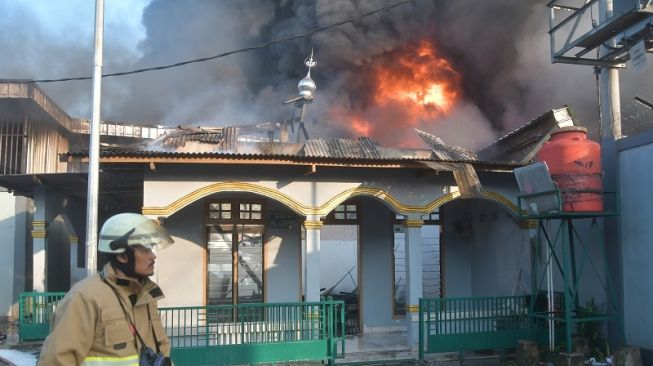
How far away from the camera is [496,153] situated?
13.3m

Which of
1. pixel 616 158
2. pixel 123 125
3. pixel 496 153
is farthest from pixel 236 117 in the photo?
pixel 616 158

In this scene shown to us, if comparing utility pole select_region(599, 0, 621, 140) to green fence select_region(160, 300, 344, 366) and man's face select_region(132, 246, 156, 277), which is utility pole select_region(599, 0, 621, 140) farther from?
man's face select_region(132, 246, 156, 277)

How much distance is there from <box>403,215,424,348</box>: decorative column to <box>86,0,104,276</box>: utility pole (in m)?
5.33

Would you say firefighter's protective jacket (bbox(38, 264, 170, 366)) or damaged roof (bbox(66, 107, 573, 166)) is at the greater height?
damaged roof (bbox(66, 107, 573, 166))

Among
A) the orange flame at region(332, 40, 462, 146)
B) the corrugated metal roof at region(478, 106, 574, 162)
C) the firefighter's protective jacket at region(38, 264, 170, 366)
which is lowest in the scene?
the firefighter's protective jacket at region(38, 264, 170, 366)

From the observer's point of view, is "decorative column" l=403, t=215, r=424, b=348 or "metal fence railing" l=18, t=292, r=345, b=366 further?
"decorative column" l=403, t=215, r=424, b=348

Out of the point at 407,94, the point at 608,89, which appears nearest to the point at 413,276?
the point at 608,89

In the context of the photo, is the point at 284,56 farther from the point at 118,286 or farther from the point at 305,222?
the point at 118,286

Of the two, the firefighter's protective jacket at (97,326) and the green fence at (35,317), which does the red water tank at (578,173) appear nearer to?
the firefighter's protective jacket at (97,326)

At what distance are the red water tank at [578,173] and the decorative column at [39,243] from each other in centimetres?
1077

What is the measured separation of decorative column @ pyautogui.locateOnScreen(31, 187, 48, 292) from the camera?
12.2m

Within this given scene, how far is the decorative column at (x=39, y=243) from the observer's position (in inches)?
481

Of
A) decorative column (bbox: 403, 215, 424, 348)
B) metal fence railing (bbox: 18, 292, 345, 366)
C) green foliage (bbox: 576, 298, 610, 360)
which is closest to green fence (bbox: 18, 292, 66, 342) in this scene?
metal fence railing (bbox: 18, 292, 345, 366)

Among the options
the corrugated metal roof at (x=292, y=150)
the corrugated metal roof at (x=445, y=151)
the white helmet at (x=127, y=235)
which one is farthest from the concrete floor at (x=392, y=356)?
the white helmet at (x=127, y=235)
